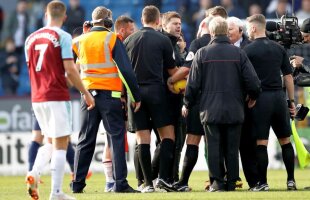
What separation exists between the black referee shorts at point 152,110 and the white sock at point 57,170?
234 centimetres

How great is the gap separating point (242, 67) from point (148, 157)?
1662mm

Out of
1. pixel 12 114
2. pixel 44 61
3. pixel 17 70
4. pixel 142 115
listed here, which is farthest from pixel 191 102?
pixel 17 70

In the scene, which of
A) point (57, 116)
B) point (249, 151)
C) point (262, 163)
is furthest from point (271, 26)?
point (57, 116)

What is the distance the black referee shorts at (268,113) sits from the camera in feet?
44.0

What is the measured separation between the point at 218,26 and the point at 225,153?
1.58 m

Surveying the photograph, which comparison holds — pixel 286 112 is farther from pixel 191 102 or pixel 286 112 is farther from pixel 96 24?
pixel 96 24

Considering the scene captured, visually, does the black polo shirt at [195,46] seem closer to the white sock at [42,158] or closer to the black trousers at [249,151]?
the black trousers at [249,151]

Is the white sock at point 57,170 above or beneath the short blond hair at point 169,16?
beneath

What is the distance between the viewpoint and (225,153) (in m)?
13.1

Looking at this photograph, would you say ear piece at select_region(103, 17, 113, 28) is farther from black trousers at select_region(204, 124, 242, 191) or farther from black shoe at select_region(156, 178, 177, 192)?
black shoe at select_region(156, 178, 177, 192)

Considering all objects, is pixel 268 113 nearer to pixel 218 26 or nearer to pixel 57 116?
pixel 218 26

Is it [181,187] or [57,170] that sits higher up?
[57,170]

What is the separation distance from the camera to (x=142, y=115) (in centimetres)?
1342

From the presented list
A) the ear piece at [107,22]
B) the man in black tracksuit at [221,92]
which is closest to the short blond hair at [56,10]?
the ear piece at [107,22]
